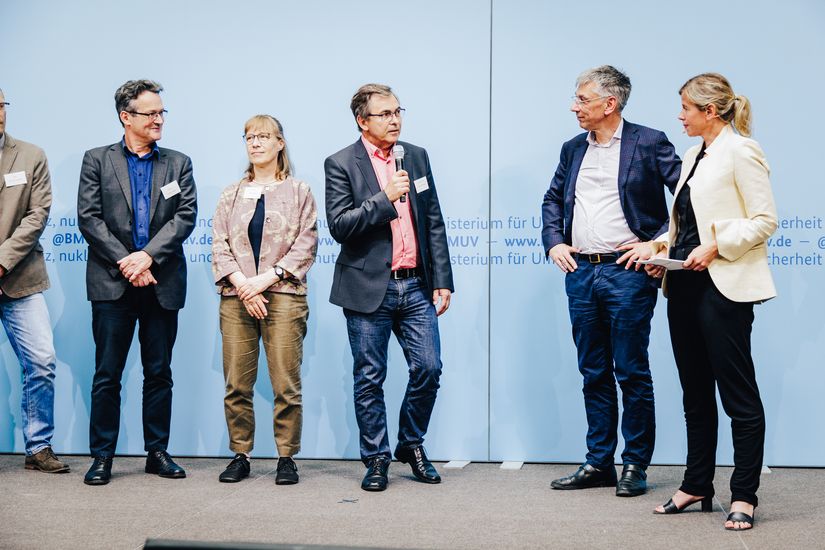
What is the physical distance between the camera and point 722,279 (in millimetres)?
3121

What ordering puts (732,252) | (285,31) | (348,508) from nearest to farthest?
(732,252)
(348,508)
(285,31)

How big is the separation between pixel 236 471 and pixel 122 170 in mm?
1417

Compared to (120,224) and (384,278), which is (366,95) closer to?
(384,278)

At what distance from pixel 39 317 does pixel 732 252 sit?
10.1 ft

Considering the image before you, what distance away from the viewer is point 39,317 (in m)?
4.30

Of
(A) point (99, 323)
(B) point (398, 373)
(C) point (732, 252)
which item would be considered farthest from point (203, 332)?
(C) point (732, 252)

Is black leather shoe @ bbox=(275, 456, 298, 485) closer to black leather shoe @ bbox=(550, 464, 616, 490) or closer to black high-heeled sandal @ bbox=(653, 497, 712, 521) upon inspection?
black leather shoe @ bbox=(550, 464, 616, 490)

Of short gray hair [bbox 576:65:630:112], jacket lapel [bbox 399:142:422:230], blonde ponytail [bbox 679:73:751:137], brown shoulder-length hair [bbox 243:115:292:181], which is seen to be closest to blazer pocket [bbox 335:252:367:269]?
jacket lapel [bbox 399:142:422:230]

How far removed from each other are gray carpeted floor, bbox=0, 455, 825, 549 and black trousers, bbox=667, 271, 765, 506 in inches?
6.9

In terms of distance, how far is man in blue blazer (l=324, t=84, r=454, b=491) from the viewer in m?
3.81

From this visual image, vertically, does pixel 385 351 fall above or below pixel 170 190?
below

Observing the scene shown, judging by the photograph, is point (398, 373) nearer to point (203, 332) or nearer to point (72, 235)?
point (203, 332)

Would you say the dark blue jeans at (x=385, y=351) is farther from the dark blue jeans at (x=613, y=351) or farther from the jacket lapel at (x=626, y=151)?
the jacket lapel at (x=626, y=151)

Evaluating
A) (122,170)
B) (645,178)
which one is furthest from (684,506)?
(122,170)
